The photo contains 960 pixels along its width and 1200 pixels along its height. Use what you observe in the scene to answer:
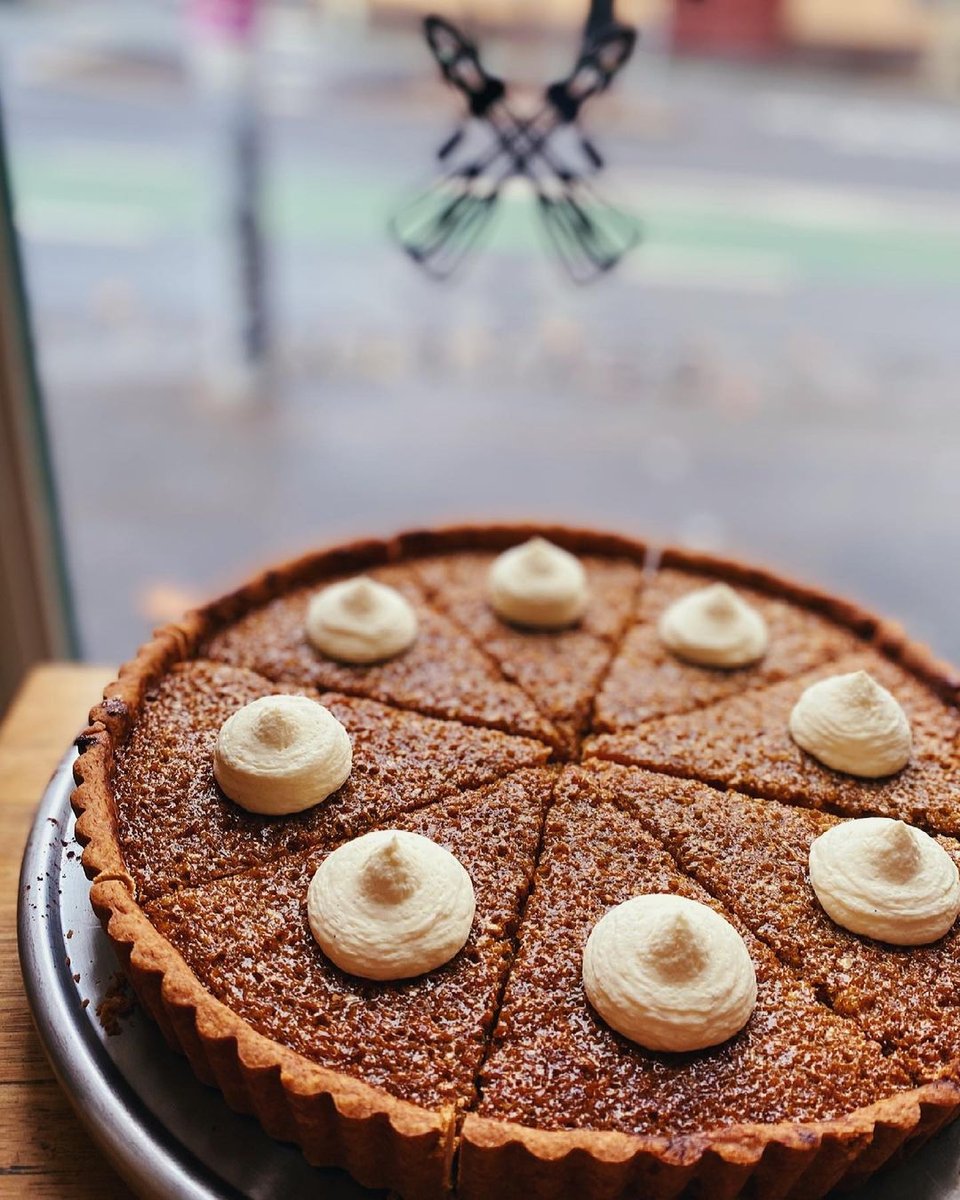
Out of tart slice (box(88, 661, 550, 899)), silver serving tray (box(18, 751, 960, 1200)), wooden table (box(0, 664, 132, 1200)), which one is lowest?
wooden table (box(0, 664, 132, 1200))

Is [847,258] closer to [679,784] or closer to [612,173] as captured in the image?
[612,173]

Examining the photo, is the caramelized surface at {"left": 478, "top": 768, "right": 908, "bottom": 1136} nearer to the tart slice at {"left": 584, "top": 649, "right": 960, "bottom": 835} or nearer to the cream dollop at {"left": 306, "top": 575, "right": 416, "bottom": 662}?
the tart slice at {"left": 584, "top": 649, "right": 960, "bottom": 835}

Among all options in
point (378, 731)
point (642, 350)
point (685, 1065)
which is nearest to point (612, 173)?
point (642, 350)

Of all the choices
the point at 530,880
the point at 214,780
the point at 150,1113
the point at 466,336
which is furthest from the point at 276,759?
the point at 466,336

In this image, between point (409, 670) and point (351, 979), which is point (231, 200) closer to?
point (409, 670)

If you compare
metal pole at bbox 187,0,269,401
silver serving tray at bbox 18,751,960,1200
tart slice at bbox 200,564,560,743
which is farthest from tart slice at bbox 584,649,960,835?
metal pole at bbox 187,0,269,401
